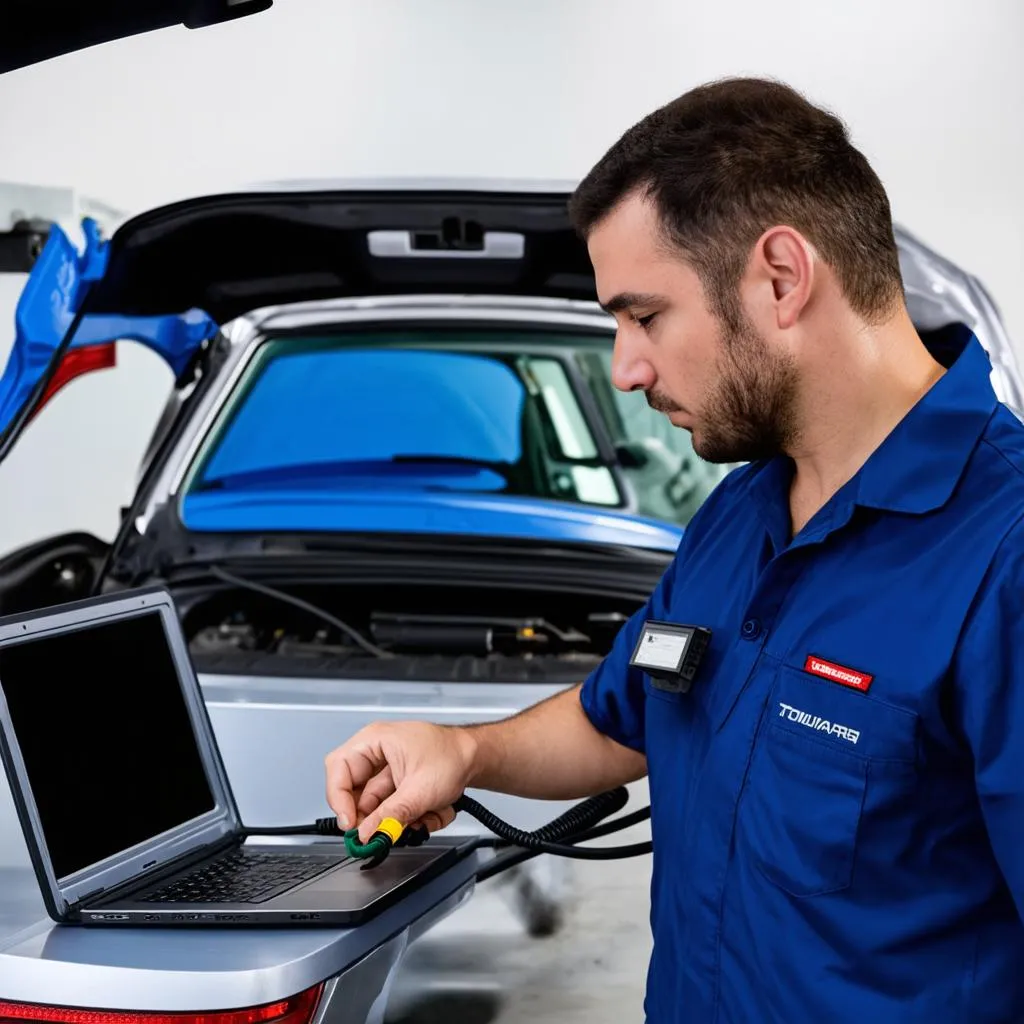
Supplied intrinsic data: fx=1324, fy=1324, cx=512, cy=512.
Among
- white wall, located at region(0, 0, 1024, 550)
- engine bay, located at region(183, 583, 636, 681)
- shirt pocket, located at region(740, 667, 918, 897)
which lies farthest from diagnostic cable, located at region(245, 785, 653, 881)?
white wall, located at region(0, 0, 1024, 550)

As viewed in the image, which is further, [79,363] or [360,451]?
[360,451]

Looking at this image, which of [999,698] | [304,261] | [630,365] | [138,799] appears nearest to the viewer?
[999,698]

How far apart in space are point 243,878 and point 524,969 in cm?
26

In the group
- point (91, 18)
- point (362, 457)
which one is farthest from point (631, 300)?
point (362, 457)

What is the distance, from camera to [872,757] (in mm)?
914

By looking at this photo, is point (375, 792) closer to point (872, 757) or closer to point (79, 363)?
point (872, 757)

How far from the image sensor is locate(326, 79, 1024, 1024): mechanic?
897 mm

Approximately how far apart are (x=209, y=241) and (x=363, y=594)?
2.65 ft

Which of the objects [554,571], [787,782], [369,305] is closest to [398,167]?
[369,305]

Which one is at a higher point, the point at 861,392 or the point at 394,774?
the point at 861,392

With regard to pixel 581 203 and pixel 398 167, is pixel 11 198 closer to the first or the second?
pixel 581 203

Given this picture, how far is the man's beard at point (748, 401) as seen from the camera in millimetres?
1011

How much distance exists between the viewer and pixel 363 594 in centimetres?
252

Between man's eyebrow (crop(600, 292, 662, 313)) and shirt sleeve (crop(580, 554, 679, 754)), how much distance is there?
29 cm
